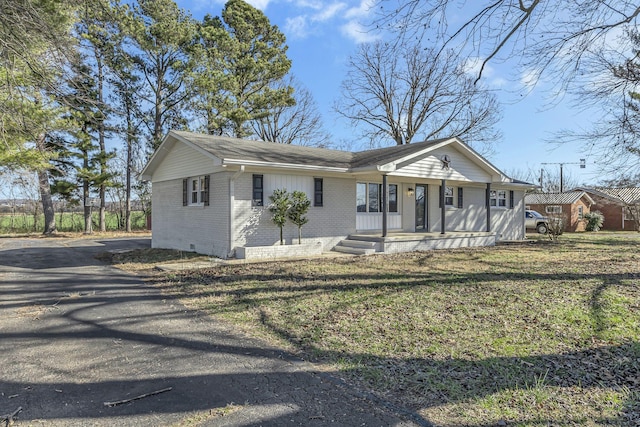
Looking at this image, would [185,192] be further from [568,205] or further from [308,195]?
[568,205]

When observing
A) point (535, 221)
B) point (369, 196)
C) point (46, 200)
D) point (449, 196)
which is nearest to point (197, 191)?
point (369, 196)

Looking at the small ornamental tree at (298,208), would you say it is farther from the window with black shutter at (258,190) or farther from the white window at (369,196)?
the white window at (369,196)

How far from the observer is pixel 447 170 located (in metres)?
15.8

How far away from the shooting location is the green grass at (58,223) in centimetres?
2712

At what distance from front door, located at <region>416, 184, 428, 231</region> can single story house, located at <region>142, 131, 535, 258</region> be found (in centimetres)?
4

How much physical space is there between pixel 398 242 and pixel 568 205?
88.4ft

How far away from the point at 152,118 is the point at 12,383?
86.1ft

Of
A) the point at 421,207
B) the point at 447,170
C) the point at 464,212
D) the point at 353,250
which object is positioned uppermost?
the point at 447,170

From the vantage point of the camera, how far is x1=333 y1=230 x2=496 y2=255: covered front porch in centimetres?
1341

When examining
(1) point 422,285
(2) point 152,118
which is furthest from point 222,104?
(1) point 422,285

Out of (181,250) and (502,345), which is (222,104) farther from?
(502,345)

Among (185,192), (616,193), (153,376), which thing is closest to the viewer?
(153,376)

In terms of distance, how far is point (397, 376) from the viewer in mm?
3775

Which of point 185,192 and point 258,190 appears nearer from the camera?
point 258,190
